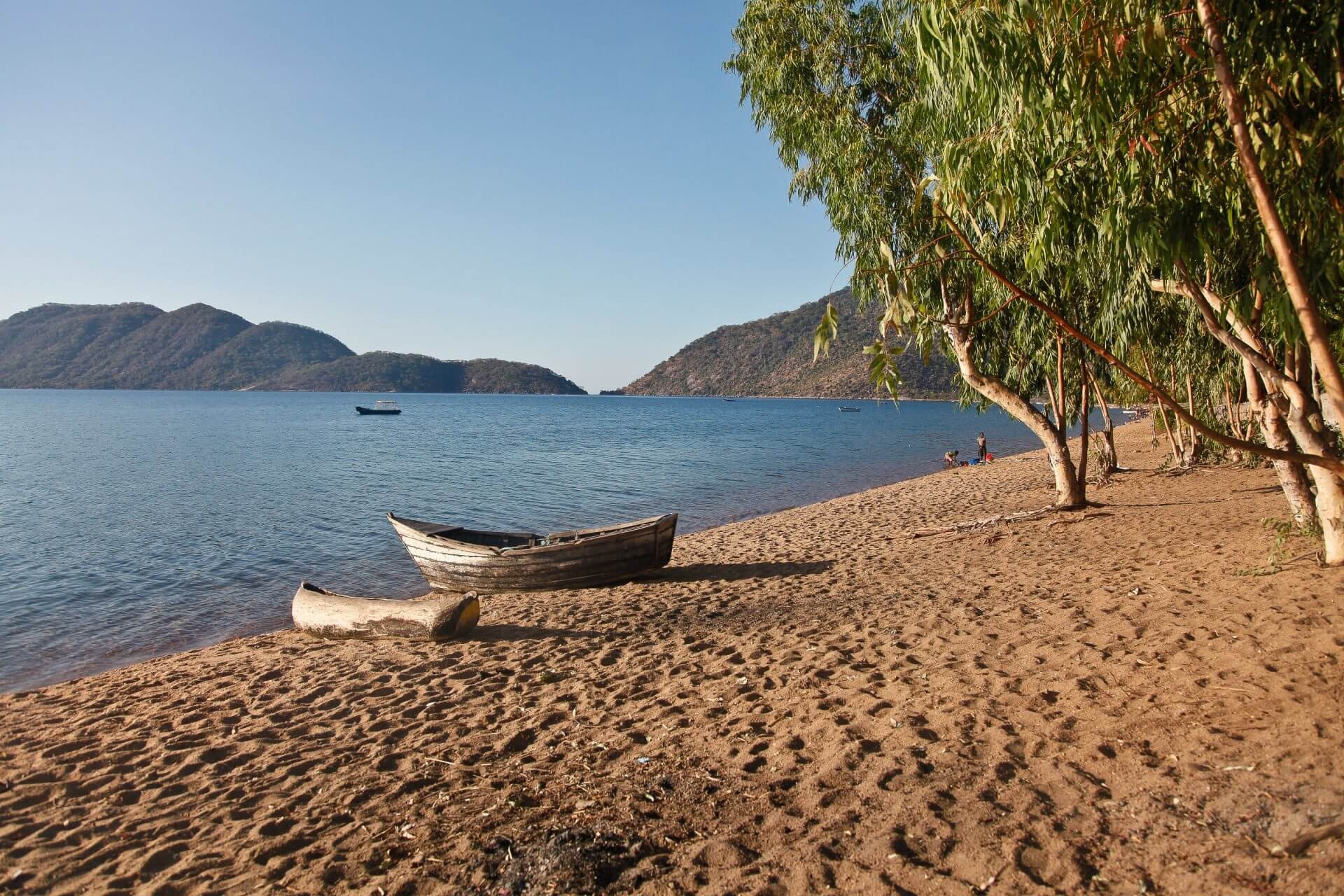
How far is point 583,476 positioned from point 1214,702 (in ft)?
93.5

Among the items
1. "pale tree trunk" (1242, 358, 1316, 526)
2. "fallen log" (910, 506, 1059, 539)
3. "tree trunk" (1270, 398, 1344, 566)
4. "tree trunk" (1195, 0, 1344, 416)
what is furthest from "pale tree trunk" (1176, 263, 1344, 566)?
"fallen log" (910, 506, 1059, 539)

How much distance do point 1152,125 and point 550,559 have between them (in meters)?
8.63

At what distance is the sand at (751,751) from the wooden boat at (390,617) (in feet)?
0.83

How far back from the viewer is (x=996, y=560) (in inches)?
409

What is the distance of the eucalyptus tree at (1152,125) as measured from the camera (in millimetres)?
4156

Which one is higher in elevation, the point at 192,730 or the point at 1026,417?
the point at 1026,417

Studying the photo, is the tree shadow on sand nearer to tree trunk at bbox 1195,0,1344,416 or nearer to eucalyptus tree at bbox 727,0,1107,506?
eucalyptus tree at bbox 727,0,1107,506

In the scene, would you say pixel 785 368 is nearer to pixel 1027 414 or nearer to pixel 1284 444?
pixel 1027 414

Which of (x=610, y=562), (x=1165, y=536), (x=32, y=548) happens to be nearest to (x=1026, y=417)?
(x=1165, y=536)

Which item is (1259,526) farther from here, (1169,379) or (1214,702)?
(1169,379)

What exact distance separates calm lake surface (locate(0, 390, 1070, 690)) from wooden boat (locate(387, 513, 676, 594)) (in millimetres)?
2025

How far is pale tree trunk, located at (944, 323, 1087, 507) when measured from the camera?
12297mm

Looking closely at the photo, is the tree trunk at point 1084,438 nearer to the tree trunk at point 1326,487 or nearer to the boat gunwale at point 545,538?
the tree trunk at point 1326,487

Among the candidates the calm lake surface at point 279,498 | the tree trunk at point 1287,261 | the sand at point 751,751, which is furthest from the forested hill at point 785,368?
the tree trunk at point 1287,261
